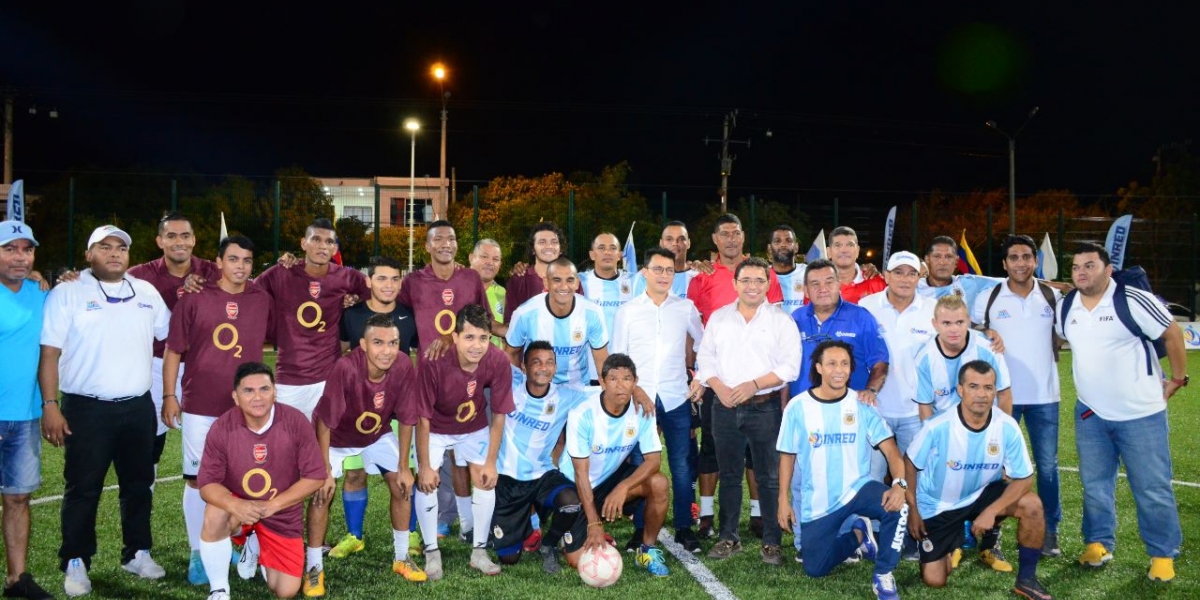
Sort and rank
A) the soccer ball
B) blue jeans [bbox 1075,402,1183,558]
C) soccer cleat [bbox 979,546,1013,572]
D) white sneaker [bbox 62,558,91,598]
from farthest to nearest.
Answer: soccer cleat [bbox 979,546,1013,572], blue jeans [bbox 1075,402,1183,558], the soccer ball, white sneaker [bbox 62,558,91,598]

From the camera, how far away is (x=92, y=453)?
5352 mm

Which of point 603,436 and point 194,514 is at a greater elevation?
point 603,436

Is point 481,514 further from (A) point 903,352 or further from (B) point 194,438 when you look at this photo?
(A) point 903,352

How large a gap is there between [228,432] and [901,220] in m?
58.2

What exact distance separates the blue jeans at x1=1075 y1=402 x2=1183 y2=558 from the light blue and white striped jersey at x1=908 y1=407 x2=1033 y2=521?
0.83 m

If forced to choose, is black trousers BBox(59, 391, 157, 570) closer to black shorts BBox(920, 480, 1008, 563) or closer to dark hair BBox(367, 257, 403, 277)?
dark hair BBox(367, 257, 403, 277)

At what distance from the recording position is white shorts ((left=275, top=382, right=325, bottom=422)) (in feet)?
20.7

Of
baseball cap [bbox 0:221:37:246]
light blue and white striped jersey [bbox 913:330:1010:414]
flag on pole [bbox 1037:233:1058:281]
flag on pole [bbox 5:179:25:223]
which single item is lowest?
light blue and white striped jersey [bbox 913:330:1010:414]

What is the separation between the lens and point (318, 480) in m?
5.29

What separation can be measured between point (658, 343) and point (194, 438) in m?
3.21

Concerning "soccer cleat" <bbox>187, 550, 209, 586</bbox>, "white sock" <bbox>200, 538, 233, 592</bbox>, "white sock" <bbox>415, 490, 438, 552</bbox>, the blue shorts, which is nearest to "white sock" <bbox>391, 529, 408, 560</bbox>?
"white sock" <bbox>415, 490, 438, 552</bbox>

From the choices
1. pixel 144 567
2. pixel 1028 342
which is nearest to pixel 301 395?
pixel 144 567

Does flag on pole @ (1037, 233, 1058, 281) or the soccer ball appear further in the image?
flag on pole @ (1037, 233, 1058, 281)

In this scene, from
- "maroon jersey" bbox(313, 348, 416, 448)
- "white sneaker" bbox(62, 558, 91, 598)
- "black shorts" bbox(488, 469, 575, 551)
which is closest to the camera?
"white sneaker" bbox(62, 558, 91, 598)
